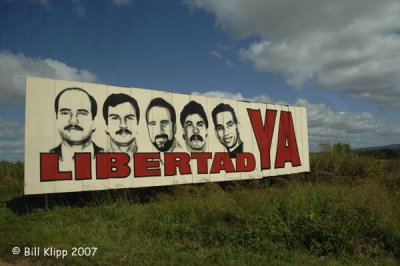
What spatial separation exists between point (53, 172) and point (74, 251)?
10.9 ft

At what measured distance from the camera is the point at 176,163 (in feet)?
35.1

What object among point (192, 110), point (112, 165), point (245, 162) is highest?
point (192, 110)

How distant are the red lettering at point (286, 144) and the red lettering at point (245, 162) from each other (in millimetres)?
1416

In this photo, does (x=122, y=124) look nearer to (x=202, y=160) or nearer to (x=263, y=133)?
(x=202, y=160)

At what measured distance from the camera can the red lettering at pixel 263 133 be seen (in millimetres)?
13125

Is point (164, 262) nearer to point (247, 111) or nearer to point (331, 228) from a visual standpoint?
point (331, 228)

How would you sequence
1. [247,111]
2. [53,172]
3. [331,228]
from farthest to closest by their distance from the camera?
[247,111]
[53,172]
[331,228]

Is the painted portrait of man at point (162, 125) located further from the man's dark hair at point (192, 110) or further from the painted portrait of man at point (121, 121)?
the painted portrait of man at point (121, 121)

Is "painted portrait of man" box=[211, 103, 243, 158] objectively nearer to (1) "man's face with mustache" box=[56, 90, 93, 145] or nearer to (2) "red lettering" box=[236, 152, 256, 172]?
(2) "red lettering" box=[236, 152, 256, 172]

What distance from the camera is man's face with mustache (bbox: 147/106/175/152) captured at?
10375 mm

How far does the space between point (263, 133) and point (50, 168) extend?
793cm

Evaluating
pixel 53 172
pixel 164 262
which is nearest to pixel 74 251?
pixel 164 262

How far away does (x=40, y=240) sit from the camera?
6238mm

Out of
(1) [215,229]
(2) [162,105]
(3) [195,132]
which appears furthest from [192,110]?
(1) [215,229]
